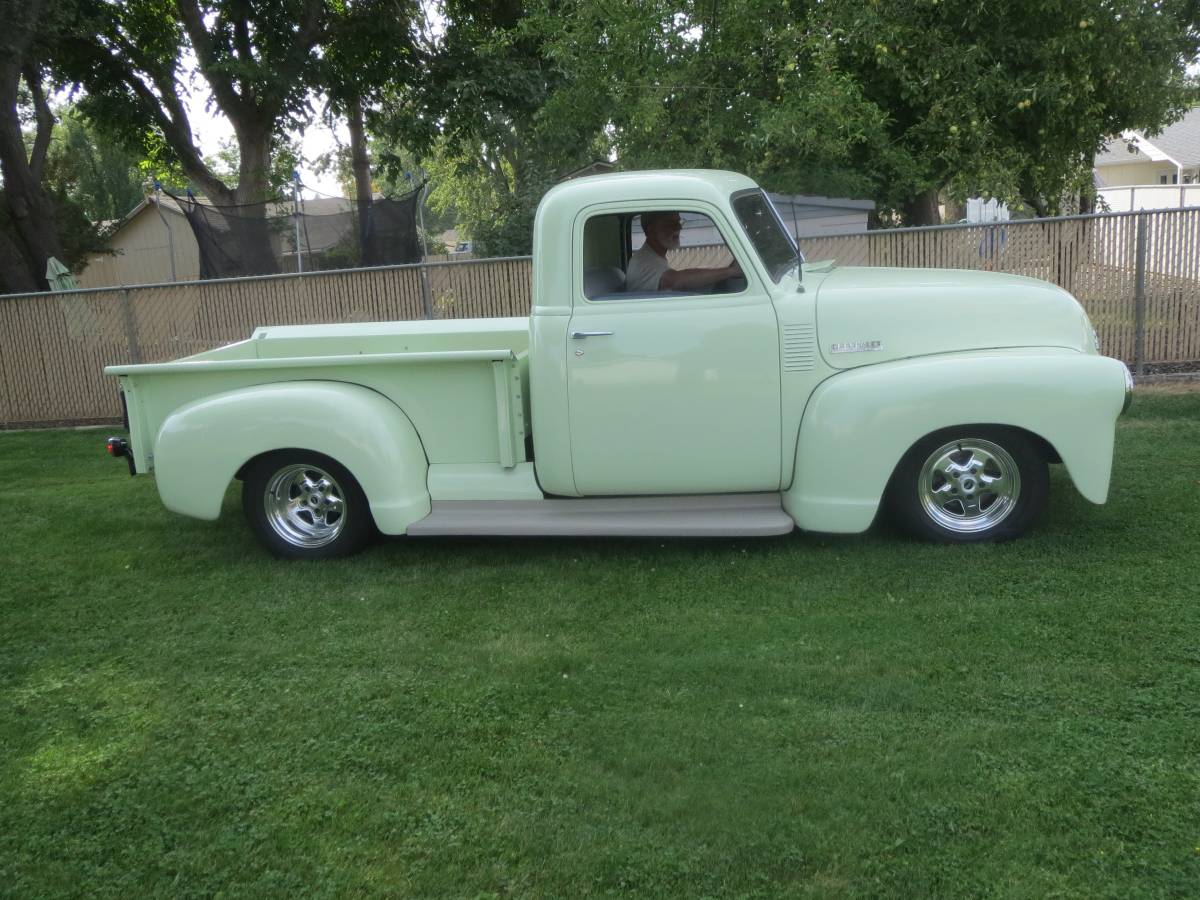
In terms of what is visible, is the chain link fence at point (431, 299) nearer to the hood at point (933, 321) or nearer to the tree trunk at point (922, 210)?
the tree trunk at point (922, 210)

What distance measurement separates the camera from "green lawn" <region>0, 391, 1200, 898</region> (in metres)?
3.17

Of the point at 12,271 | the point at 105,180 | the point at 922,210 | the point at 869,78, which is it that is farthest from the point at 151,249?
the point at 869,78

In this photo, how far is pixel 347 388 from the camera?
5914 mm

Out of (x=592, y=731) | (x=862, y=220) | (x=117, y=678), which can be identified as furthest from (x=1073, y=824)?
(x=862, y=220)

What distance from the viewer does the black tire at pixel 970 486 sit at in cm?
538

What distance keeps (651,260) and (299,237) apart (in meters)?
10.2

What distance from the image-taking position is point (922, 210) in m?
14.0

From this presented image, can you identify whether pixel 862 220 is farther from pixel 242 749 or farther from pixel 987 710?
pixel 242 749

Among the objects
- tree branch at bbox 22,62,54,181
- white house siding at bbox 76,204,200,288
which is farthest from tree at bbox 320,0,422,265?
white house siding at bbox 76,204,200,288

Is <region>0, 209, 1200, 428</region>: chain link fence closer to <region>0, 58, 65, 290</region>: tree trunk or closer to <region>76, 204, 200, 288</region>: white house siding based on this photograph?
<region>0, 58, 65, 290</region>: tree trunk

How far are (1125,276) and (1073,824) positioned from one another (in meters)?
8.05

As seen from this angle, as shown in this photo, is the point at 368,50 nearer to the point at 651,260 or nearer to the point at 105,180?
the point at 651,260

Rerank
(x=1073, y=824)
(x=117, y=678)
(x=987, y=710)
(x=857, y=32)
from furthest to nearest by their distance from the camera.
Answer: (x=857, y=32) < (x=117, y=678) < (x=987, y=710) < (x=1073, y=824)

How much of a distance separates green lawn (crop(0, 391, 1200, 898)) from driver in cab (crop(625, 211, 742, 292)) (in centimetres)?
145
